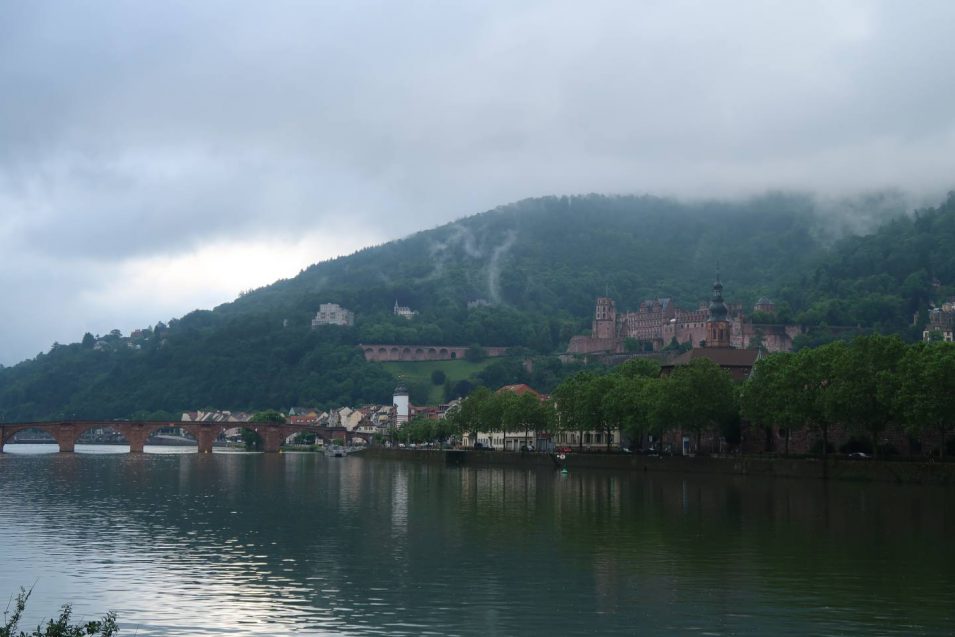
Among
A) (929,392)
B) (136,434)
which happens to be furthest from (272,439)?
(929,392)

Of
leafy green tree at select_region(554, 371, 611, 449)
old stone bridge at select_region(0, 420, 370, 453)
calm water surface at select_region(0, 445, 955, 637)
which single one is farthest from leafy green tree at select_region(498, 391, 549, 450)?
old stone bridge at select_region(0, 420, 370, 453)

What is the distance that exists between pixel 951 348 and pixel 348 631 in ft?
178

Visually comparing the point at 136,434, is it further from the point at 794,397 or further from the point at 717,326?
the point at 794,397

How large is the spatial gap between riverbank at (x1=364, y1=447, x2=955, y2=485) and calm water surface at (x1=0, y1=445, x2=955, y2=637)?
5.44 meters

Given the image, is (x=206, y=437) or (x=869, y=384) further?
(x=206, y=437)

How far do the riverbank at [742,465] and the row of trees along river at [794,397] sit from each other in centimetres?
215

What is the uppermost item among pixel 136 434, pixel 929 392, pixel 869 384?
pixel 869 384

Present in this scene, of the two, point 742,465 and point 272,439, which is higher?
point 272,439

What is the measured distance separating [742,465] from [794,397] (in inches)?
283

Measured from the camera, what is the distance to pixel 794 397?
253 feet

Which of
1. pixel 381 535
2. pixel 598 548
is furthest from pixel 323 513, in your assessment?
pixel 598 548

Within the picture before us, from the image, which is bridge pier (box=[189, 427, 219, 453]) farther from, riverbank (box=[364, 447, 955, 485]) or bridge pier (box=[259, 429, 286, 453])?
riverbank (box=[364, 447, 955, 485])

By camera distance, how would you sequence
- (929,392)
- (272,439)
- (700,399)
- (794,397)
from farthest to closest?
(272,439) < (700,399) < (794,397) < (929,392)

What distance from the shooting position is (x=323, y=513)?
165ft
